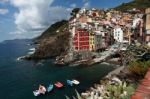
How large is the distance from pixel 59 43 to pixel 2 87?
6197 centimetres

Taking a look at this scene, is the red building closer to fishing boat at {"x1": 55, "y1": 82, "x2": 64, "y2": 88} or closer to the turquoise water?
the turquoise water

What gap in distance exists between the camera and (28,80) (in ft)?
269

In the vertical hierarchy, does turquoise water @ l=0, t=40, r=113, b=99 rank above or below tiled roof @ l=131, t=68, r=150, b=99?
below

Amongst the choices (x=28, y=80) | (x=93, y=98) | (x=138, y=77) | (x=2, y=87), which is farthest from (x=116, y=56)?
(x=93, y=98)

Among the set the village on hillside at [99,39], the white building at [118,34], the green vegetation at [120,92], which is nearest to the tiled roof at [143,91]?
the green vegetation at [120,92]

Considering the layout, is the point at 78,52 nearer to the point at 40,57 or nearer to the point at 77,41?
the point at 77,41

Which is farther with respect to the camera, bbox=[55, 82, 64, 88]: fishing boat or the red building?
the red building

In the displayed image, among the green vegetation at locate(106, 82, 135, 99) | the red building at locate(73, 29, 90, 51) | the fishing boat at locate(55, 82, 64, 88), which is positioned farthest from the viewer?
the red building at locate(73, 29, 90, 51)

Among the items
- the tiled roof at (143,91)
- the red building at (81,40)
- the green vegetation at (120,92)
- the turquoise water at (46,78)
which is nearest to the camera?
the tiled roof at (143,91)

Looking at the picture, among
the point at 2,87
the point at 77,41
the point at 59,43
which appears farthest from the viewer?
the point at 59,43

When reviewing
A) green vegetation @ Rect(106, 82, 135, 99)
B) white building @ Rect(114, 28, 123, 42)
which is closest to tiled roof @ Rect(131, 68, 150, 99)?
green vegetation @ Rect(106, 82, 135, 99)

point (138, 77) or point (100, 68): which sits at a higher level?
point (138, 77)

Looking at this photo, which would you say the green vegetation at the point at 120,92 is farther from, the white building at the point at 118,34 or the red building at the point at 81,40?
the white building at the point at 118,34

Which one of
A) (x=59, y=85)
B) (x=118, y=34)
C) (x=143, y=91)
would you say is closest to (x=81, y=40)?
(x=118, y=34)
